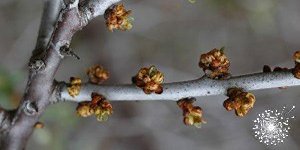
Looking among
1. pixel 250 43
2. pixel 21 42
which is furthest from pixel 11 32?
pixel 250 43

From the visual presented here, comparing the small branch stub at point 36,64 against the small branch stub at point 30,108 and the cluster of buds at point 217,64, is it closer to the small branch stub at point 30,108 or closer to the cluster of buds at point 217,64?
the small branch stub at point 30,108

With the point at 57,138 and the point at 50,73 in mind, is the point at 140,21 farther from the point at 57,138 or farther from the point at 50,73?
the point at 50,73

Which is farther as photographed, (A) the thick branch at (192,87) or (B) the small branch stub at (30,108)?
(B) the small branch stub at (30,108)

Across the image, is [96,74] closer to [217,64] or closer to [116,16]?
[116,16]

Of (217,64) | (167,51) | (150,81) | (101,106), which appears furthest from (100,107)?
(167,51)

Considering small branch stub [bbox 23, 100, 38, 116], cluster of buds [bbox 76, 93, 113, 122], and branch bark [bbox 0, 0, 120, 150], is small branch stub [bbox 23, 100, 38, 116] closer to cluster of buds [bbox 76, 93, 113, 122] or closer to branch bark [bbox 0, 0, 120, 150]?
branch bark [bbox 0, 0, 120, 150]

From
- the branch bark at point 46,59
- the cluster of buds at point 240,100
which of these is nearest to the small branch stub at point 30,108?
the branch bark at point 46,59
